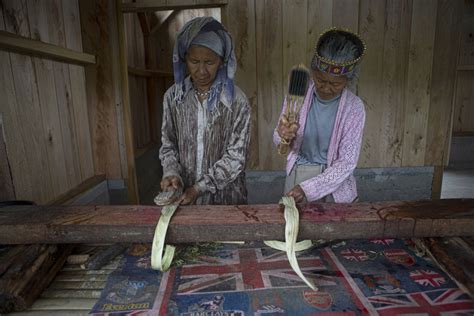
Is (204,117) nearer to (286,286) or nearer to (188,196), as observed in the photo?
(188,196)

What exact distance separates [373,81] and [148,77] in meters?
3.51

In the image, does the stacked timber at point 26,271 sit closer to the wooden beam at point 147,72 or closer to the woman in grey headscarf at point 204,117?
the woman in grey headscarf at point 204,117

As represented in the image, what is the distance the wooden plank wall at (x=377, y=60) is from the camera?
10.3 feet

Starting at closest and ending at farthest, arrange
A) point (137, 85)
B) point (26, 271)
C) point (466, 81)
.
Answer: point (26, 271), point (137, 85), point (466, 81)

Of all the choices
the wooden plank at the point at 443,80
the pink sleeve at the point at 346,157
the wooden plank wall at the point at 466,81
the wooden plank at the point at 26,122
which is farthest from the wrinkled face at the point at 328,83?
the wooden plank wall at the point at 466,81

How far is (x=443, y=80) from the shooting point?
3311 mm

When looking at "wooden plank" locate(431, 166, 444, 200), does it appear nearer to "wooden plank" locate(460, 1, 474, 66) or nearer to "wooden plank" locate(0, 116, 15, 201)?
"wooden plank" locate(460, 1, 474, 66)

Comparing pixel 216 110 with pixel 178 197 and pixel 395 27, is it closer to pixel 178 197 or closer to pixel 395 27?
pixel 178 197

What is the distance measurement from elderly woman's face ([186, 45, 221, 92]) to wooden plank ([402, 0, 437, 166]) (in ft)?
8.33

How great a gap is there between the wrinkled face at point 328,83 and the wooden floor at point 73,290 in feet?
3.67

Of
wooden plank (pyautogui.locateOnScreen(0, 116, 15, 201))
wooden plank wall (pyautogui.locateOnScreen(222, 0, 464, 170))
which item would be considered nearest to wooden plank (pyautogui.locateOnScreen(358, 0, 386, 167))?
wooden plank wall (pyautogui.locateOnScreen(222, 0, 464, 170))

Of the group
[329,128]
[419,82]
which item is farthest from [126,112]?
[419,82]

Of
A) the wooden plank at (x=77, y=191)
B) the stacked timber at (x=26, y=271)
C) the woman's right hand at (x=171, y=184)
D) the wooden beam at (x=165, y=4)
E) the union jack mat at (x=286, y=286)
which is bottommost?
the wooden plank at (x=77, y=191)

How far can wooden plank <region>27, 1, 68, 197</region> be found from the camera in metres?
2.13
